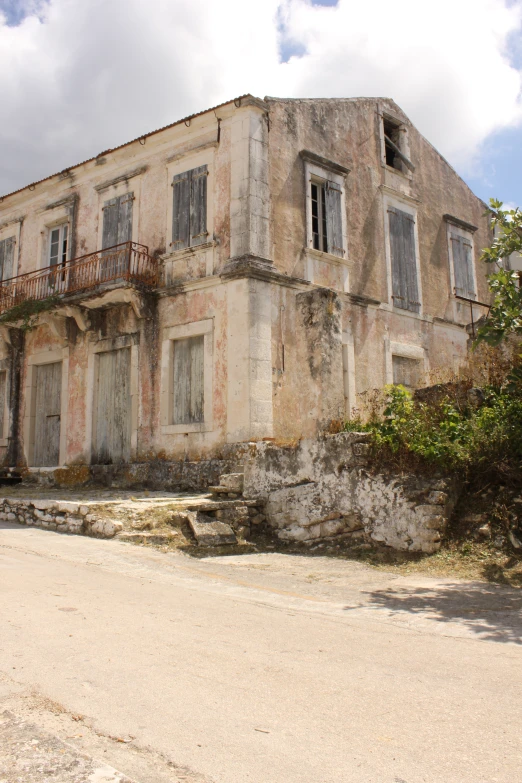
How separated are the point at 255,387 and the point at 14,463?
742 cm

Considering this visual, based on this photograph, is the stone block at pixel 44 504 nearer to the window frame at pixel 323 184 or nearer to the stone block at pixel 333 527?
the stone block at pixel 333 527

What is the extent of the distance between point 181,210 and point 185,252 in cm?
105

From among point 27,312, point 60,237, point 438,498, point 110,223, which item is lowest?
point 438,498

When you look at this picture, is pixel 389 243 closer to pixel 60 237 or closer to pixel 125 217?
pixel 125 217

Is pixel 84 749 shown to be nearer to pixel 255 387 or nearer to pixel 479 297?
pixel 255 387

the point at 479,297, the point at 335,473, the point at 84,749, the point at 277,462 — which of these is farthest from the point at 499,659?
the point at 479,297

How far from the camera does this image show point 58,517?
9.93 metres

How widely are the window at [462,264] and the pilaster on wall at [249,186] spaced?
Result: 6.81 m

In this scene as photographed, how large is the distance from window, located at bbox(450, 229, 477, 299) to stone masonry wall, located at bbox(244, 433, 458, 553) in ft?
33.4

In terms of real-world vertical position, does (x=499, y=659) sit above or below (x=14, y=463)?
below

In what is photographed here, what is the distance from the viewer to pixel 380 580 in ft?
22.6

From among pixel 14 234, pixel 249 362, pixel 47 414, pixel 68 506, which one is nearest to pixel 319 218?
pixel 249 362

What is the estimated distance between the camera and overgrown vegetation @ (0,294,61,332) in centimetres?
1466

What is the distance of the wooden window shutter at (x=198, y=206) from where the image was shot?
13570 millimetres
